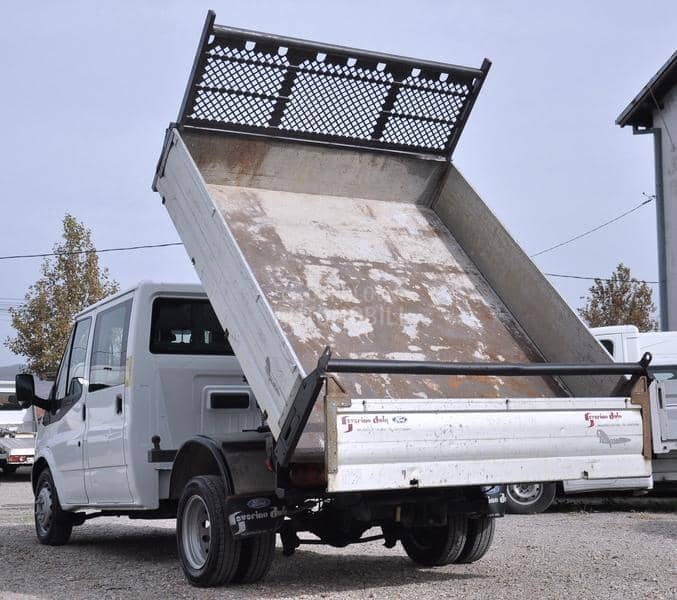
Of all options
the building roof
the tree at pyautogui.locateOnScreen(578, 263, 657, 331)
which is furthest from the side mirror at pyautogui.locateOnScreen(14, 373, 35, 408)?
the tree at pyautogui.locateOnScreen(578, 263, 657, 331)

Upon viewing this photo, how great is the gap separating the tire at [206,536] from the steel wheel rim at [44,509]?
3132 millimetres

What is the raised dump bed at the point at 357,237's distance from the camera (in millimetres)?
6867

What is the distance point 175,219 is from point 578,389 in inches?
118

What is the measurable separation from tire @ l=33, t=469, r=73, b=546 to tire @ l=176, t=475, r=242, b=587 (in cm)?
295

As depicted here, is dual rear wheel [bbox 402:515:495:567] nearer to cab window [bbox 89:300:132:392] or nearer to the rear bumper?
cab window [bbox 89:300:132:392]

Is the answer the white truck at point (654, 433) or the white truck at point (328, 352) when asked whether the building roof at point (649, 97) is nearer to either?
the white truck at point (654, 433)

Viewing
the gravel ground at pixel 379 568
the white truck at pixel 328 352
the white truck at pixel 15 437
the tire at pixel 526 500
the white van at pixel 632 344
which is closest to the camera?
the white truck at pixel 328 352

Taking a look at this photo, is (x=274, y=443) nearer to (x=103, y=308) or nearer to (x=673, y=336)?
(x=103, y=308)

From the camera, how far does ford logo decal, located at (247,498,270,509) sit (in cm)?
680

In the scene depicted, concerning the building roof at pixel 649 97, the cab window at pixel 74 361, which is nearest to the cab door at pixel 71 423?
the cab window at pixel 74 361

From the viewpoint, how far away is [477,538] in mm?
8133

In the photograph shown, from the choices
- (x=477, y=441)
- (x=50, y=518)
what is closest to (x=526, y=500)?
(x=50, y=518)

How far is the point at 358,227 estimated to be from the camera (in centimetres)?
835

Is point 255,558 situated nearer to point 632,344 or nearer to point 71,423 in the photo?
point 71,423
